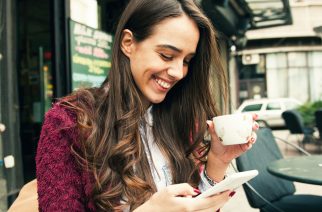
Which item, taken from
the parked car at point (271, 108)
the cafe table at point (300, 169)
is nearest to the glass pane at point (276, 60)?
the parked car at point (271, 108)

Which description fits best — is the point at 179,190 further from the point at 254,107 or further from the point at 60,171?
the point at 254,107

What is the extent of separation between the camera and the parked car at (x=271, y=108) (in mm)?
16234

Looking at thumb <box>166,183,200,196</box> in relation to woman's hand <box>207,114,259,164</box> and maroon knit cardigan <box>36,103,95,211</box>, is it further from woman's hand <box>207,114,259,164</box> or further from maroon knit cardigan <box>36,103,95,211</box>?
woman's hand <box>207,114,259,164</box>

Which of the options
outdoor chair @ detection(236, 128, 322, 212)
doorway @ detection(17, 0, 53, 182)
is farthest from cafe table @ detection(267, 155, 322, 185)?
doorway @ detection(17, 0, 53, 182)

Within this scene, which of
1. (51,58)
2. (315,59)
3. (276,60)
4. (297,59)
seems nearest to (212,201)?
(51,58)

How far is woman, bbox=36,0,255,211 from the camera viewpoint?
1210 mm

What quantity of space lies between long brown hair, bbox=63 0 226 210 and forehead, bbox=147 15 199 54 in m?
0.02

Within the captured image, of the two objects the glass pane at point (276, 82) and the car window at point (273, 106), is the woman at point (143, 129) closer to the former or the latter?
the car window at point (273, 106)

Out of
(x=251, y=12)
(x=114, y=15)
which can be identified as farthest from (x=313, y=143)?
(x=114, y=15)

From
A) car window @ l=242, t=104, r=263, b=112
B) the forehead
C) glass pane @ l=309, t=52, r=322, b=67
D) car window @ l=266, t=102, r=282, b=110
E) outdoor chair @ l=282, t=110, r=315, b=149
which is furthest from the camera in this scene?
glass pane @ l=309, t=52, r=322, b=67

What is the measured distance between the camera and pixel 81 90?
1453mm

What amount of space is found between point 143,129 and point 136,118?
16 centimetres

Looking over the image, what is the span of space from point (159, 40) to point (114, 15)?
3596mm

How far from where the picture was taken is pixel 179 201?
1.07 meters
